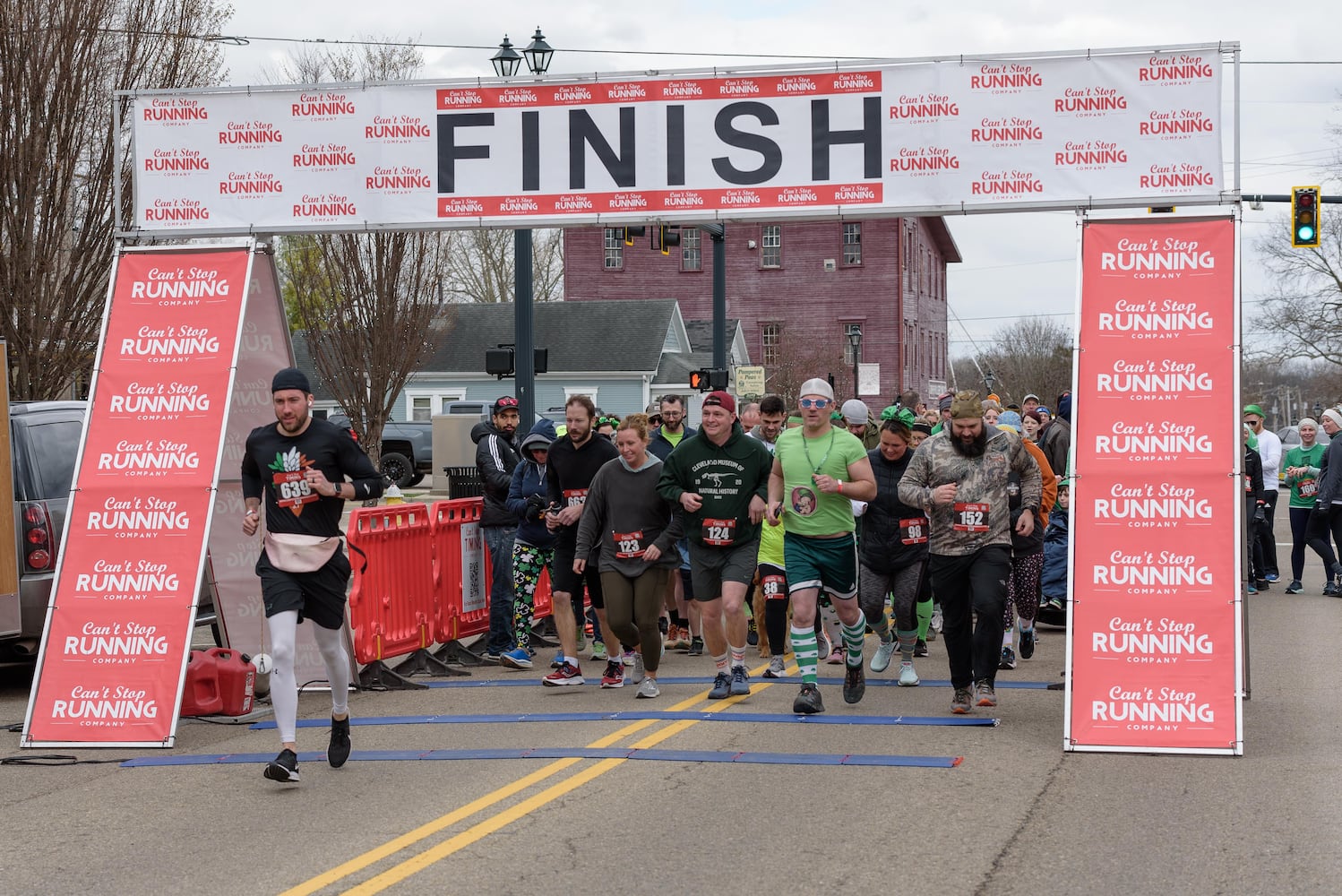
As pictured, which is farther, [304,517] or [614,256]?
[614,256]

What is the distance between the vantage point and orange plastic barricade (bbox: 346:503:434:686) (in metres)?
11.5

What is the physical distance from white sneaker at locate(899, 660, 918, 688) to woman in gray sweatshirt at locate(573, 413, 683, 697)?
1730 mm

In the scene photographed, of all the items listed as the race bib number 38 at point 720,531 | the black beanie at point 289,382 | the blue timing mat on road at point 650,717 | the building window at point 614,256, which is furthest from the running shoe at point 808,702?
the building window at point 614,256

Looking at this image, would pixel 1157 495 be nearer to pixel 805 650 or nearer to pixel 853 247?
pixel 805 650

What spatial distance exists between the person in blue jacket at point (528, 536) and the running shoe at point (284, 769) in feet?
13.5

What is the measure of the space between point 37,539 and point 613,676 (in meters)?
4.11

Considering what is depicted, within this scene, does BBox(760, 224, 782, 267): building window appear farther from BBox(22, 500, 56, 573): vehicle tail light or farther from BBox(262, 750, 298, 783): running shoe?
BBox(262, 750, 298, 783): running shoe

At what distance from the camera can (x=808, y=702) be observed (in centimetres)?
971

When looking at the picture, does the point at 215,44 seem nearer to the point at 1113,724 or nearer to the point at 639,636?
the point at 639,636

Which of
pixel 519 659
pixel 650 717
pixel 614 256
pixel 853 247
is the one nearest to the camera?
pixel 650 717

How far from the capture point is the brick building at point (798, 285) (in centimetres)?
5928

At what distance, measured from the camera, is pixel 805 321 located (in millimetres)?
60312

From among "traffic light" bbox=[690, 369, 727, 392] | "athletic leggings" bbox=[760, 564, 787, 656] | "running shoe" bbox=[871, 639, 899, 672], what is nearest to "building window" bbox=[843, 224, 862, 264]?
"traffic light" bbox=[690, 369, 727, 392]

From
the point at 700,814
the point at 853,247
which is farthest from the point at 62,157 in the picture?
the point at 853,247
